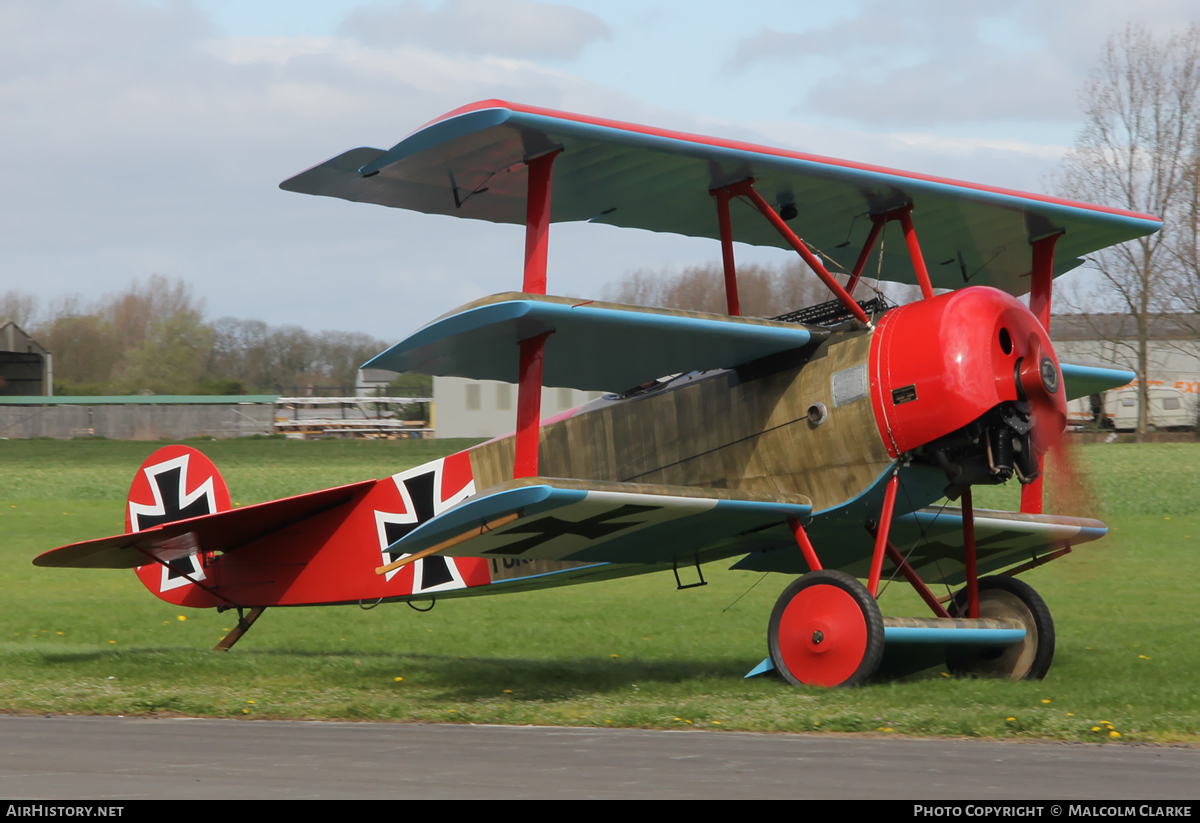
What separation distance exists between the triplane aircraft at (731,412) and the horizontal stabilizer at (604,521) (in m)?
0.03

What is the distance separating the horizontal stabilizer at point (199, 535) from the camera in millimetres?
9055

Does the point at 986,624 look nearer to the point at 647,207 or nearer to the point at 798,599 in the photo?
the point at 798,599

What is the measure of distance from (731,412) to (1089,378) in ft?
10.3

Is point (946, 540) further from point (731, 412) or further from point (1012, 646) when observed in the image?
point (731, 412)

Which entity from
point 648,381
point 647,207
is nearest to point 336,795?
point 648,381

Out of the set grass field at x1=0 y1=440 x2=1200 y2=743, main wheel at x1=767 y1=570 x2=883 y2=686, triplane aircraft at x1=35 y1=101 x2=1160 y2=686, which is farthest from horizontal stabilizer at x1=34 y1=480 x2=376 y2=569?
main wheel at x1=767 y1=570 x2=883 y2=686

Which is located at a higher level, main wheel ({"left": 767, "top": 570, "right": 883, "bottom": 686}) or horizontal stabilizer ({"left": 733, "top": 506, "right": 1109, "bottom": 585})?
horizontal stabilizer ({"left": 733, "top": 506, "right": 1109, "bottom": 585})

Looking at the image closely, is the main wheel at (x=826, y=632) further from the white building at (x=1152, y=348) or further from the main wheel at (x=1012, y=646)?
the white building at (x=1152, y=348)

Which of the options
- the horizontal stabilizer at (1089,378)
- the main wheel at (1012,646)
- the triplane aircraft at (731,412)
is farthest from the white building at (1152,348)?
the main wheel at (1012,646)

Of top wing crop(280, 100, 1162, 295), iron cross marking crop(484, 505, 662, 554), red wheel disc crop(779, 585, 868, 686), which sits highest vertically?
top wing crop(280, 100, 1162, 295)

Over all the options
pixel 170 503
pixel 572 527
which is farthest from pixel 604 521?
pixel 170 503

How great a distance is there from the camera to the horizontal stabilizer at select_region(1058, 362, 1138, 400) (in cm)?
905

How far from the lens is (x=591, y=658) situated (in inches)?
432

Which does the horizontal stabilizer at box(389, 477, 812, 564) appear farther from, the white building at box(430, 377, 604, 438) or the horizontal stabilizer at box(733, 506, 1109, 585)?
the white building at box(430, 377, 604, 438)
